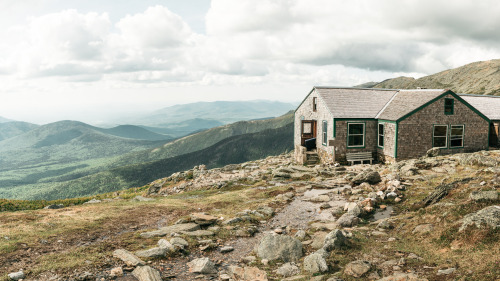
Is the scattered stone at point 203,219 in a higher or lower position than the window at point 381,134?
lower

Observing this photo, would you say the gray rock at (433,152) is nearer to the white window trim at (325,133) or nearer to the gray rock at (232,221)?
the white window trim at (325,133)

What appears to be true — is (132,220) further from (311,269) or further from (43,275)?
(311,269)

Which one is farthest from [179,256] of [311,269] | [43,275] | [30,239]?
[30,239]

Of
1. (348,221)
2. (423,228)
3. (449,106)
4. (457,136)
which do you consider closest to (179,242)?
(348,221)

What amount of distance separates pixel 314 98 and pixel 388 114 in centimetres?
881

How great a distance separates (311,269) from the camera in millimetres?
8805

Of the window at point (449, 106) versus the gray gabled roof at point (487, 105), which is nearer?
the window at point (449, 106)

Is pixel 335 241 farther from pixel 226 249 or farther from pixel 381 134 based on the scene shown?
pixel 381 134

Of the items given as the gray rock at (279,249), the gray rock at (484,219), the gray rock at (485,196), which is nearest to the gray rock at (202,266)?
the gray rock at (279,249)

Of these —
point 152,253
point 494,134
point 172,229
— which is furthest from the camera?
point 494,134

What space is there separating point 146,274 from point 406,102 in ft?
102

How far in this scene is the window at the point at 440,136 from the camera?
97.8ft

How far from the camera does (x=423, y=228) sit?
10.5 metres

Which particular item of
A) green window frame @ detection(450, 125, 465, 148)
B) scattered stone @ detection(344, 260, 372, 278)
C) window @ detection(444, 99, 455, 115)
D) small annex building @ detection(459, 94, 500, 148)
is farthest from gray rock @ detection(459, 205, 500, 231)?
small annex building @ detection(459, 94, 500, 148)
